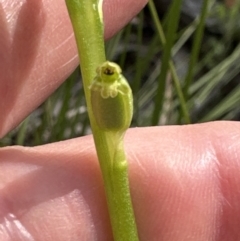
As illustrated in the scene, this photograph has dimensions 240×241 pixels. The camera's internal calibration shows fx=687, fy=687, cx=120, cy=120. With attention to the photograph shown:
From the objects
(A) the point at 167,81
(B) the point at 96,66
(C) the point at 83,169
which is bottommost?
(A) the point at 167,81

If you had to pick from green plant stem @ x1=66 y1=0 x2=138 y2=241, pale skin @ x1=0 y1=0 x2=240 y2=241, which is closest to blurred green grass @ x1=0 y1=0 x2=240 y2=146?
pale skin @ x1=0 y1=0 x2=240 y2=241

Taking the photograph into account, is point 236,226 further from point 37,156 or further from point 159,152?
point 37,156

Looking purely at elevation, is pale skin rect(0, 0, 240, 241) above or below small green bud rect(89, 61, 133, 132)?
below

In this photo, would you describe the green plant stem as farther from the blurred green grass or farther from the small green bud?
the blurred green grass

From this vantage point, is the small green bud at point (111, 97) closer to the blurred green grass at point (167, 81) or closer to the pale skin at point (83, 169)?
the pale skin at point (83, 169)

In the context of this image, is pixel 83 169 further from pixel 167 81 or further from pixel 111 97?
pixel 167 81

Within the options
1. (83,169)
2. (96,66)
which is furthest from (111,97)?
(83,169)
